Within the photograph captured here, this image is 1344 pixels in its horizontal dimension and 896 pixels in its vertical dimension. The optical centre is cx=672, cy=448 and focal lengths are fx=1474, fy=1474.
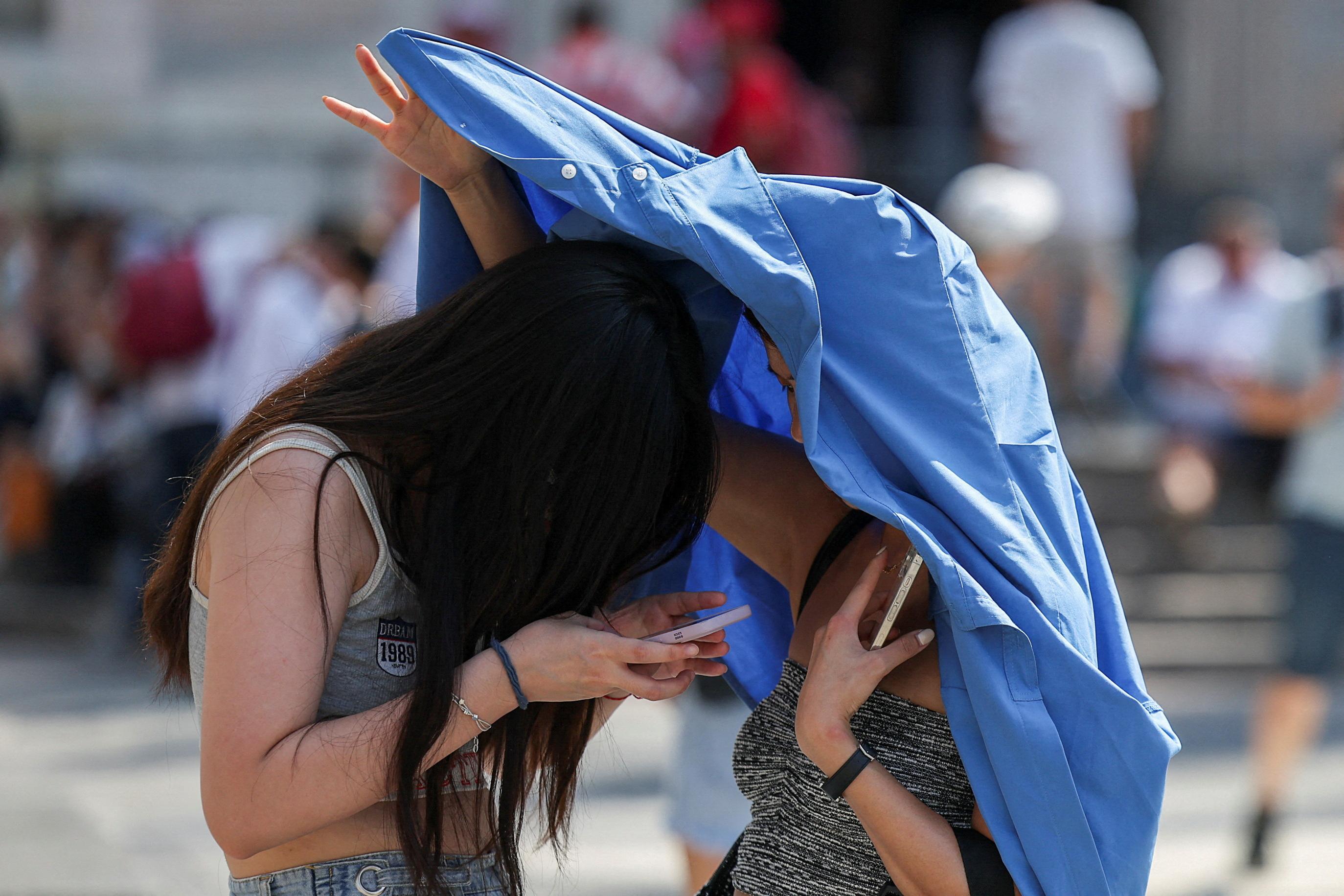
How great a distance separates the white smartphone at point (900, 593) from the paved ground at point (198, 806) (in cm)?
187

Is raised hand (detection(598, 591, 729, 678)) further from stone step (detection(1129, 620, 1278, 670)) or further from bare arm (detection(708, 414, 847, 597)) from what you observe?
stone step (detection(1129, 620, 1278, 670))

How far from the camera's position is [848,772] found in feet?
6.22

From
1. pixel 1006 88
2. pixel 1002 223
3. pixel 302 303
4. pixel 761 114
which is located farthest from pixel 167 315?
pixel 1006 88

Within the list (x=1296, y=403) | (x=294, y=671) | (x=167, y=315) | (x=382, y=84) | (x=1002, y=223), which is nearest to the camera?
(x=294, y=671)

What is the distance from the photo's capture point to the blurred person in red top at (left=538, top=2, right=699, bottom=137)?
8375 mm

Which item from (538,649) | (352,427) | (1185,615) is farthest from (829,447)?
(1185,615)

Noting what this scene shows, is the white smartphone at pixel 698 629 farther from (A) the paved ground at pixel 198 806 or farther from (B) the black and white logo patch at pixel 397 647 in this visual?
(A) the paved ground at pixel 198 806

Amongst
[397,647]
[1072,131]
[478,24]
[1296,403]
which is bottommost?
[397,647]

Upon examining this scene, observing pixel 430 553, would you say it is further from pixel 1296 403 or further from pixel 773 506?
pixel 1296 403

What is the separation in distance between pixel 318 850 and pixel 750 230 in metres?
0.96

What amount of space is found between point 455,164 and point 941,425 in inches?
30.2

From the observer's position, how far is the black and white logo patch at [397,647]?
184 centimetres

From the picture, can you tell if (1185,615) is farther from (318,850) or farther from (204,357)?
(318,850)

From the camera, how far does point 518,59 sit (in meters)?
12.1
